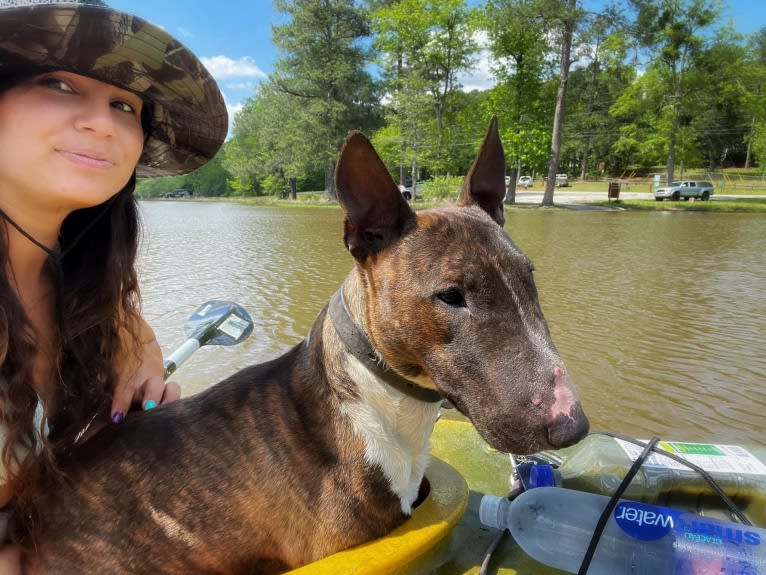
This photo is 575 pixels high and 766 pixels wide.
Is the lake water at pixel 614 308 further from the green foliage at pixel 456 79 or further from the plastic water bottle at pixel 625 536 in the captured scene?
the green foliage at pixel 456 79

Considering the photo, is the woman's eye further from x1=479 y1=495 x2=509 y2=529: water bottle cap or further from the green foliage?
the green foliage

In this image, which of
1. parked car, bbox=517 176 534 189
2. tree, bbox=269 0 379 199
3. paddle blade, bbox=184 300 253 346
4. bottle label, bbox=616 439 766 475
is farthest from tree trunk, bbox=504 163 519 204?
bottle label, bbox=616 439 766 475

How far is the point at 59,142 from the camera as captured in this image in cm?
171

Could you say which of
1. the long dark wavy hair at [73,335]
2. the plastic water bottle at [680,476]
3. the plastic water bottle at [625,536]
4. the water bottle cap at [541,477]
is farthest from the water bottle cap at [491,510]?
the long dark wavy hair at [73,335]

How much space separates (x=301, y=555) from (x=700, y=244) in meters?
15.8

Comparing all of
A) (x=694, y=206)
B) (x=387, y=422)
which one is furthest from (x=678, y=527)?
(x=694, y=206)

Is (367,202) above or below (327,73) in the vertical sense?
below

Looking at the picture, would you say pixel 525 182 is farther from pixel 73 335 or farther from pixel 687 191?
pixel 73 335

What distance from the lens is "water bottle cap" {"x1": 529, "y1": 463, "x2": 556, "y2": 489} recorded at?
230cm

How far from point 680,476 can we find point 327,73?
137 feet

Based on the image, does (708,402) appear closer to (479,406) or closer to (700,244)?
(479,406)

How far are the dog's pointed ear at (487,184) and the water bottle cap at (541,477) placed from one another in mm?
1130

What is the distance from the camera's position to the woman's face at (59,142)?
66.9 inches

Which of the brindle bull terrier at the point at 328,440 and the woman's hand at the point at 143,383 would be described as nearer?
the brindle bull terrier at the point at 328,440
